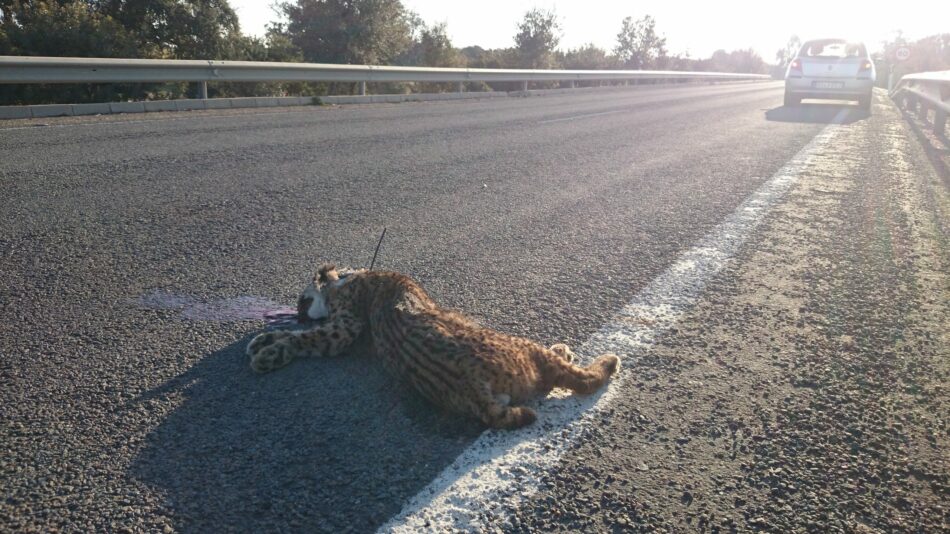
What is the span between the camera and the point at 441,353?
2627 millimetres

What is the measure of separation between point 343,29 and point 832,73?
15.8 metres

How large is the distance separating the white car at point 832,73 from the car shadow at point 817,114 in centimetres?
37

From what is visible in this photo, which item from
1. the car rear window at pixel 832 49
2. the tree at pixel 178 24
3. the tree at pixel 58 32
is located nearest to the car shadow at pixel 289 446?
the tree at pixel 58 32

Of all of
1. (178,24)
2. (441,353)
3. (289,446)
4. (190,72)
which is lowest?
(289,446)

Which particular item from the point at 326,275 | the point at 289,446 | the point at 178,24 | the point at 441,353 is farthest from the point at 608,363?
the point at 178,24

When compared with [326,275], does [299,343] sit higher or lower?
lower

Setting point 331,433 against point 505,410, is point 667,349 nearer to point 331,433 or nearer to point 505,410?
point 505,410

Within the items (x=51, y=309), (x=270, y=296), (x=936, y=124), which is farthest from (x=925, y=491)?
(x=936, y=124)

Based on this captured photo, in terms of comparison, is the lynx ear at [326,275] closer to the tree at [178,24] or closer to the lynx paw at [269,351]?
the lynx paw at [269,351]

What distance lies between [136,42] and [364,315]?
15.1m

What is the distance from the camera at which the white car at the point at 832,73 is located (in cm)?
1770

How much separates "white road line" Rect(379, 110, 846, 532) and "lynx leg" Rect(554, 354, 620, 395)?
4 centimetres

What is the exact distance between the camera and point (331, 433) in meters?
2.43

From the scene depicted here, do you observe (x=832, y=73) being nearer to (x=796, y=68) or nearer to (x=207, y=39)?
(x=796, y=68)
